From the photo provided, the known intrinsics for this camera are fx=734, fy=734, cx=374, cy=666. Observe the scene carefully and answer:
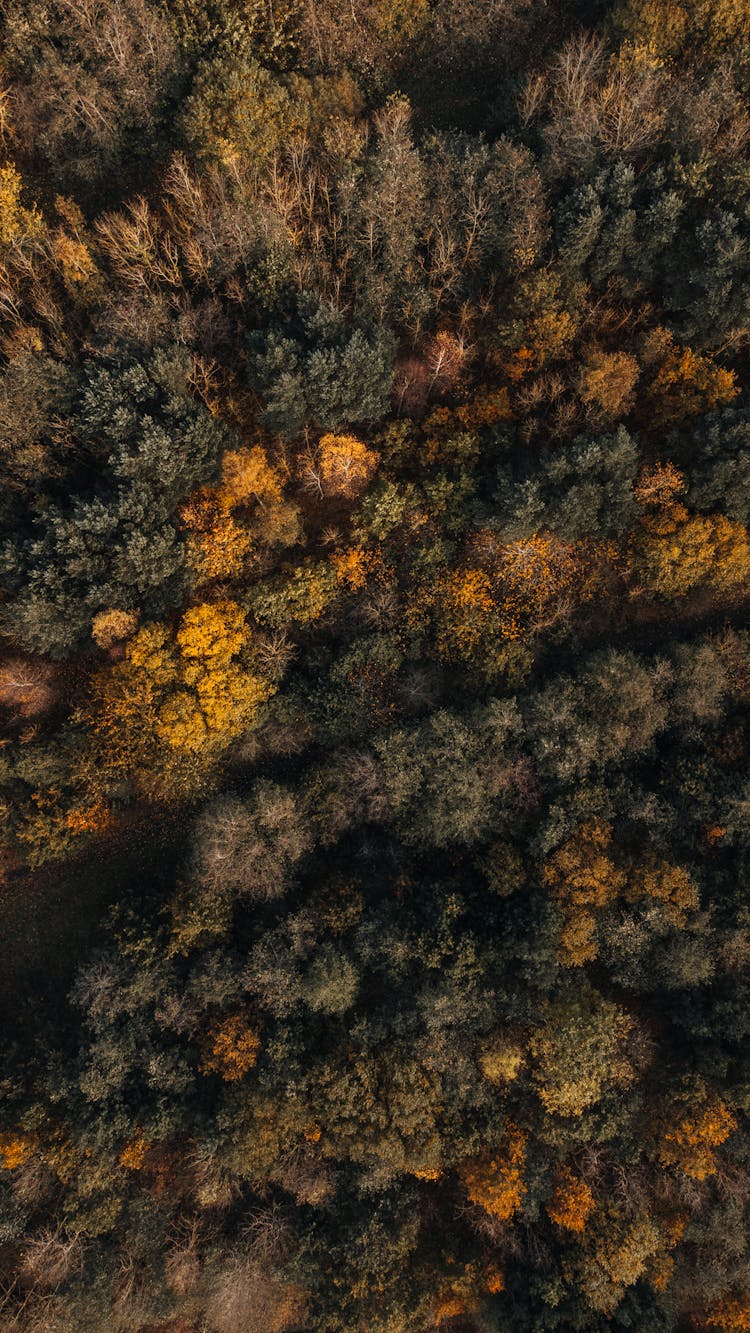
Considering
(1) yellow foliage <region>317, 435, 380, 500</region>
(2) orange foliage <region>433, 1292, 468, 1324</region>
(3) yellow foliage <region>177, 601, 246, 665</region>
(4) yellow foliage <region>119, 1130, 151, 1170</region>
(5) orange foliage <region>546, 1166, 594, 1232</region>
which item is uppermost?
(1) yellow foliage <region>317, 435, 380, 500</region>

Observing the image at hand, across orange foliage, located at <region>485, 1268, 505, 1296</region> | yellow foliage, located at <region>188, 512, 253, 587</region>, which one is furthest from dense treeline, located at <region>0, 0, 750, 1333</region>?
yellow foliage, located at <region>188, 512, 253, 587</region>

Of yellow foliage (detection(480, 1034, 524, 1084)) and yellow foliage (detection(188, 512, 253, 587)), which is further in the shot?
yellow foliage (detection(188, 512, 253, 587))

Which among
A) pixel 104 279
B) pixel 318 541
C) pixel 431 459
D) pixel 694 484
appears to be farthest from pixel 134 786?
pixel 694 484

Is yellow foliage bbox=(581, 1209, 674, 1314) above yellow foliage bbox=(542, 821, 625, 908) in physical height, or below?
below

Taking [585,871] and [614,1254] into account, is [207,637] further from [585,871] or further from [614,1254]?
[614,1254]

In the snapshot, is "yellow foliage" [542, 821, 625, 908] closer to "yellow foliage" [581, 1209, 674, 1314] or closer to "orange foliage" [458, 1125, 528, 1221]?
"orange foliage" [458, 1125, 528, 1221]

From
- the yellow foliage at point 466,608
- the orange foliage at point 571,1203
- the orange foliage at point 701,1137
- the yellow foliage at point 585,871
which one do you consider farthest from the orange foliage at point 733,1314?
the yellow foliage at point 466,608

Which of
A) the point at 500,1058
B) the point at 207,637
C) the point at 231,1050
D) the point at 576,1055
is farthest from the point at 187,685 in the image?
the point at 576,1055
